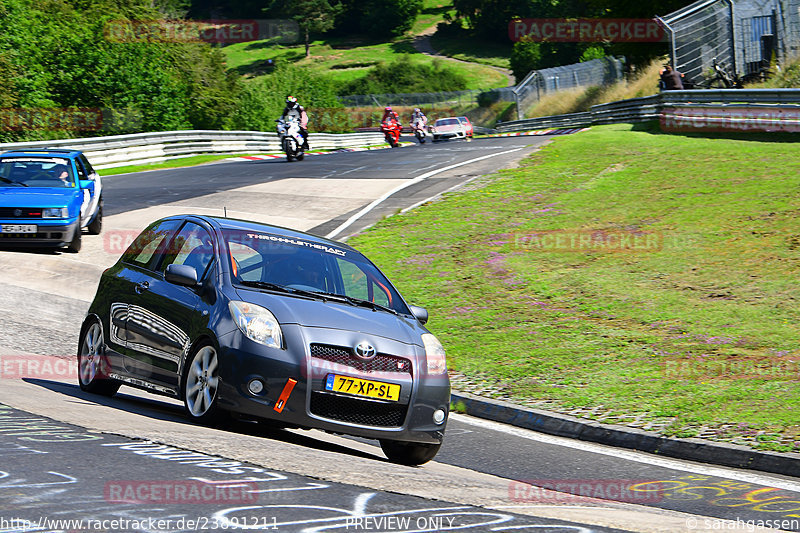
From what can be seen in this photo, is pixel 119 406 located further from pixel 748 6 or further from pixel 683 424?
pixel 748 6

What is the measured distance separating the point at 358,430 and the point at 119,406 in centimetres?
227

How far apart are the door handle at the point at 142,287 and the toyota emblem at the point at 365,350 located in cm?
217

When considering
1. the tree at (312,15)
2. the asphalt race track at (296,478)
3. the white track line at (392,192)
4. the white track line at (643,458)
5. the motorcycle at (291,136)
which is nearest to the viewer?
the asphalt race track at (296,478)

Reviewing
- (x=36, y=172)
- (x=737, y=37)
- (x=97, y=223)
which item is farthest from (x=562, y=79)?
(x=36, y=172)

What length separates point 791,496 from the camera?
6727 mm

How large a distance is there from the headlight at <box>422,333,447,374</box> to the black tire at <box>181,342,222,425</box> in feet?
5.19

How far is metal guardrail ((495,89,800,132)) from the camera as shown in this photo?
2392 centimetres

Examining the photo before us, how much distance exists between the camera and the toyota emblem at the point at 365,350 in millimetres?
6887

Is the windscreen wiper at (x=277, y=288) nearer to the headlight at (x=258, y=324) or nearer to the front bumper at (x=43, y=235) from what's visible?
the headlight at (x=258, y=324)

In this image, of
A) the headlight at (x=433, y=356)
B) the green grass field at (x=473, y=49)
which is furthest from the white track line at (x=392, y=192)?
the green grass field at (x=473, y=49)

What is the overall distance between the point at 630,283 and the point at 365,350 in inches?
305

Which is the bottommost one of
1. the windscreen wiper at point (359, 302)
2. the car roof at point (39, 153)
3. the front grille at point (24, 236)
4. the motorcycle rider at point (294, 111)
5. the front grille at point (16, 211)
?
the windscreen wiper at point (359, 302)

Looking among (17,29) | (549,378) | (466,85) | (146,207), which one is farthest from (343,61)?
(549,378)

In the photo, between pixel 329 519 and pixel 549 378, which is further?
pixel 549 378
